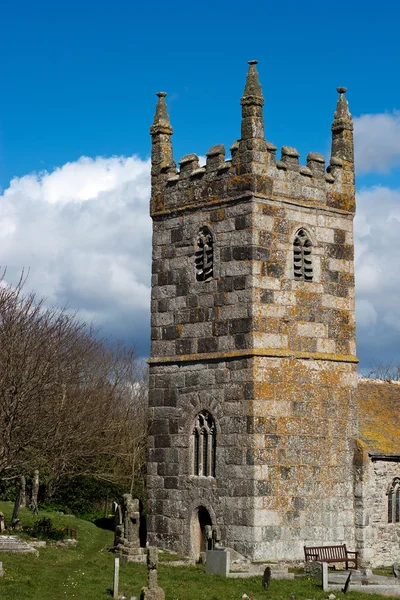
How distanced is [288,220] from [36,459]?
13694 millimetres

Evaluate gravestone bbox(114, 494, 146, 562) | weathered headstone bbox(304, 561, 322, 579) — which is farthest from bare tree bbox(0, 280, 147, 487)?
weathered headstone bbox(304, 561, 322, 579)

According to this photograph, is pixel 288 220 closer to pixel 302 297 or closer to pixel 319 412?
pixel 302 297

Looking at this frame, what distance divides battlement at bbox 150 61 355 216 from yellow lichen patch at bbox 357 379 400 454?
19.7ft

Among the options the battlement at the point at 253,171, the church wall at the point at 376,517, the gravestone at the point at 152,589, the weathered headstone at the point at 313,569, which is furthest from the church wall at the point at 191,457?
the gravestone at the point at 152,589

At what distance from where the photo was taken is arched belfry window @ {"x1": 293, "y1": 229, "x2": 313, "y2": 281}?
1207 inches

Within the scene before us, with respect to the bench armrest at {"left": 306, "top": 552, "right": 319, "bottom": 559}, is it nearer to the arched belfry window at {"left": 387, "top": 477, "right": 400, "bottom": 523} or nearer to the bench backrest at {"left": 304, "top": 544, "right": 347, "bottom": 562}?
the bench backrest at {"left": 304, "top": 544, "right": 347, "bottom": 562}

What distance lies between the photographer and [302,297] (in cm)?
3055

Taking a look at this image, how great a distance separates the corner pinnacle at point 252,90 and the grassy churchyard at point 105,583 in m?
12.8

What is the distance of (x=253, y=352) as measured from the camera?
29062mm

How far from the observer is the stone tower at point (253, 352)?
2912cm

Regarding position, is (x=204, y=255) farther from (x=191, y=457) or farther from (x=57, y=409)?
(x=57, y=409)

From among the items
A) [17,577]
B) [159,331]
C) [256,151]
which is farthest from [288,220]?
[17,577]

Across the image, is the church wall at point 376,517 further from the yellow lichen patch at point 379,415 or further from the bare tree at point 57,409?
the bare tree at point 57,409

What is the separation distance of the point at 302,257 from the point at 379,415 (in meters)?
5.86
